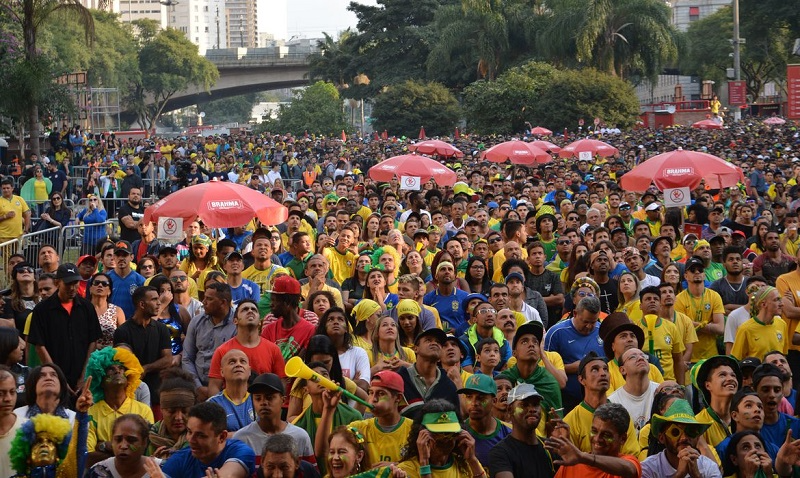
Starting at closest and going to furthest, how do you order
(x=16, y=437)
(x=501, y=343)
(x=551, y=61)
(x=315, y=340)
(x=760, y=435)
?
(x=16, y=437)
(x=760, y=435)
(x=315, y=340)
(x=501, y=343)
(x=551, y=61)

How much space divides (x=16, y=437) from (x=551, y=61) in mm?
58620

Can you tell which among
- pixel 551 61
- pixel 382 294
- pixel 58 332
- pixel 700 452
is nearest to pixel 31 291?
pixel 58 332

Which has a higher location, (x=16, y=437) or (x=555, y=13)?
(x=555, y=13)

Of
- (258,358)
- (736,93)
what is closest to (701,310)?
(258,358)

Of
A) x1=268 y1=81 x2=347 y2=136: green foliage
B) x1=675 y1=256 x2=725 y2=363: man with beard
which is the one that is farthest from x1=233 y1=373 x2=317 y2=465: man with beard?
x1=268 y1=81 x2=347 y2=136: green foliage

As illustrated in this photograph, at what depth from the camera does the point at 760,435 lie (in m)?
7.16

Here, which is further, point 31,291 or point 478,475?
point 31,291

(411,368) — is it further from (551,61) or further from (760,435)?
(551,61)

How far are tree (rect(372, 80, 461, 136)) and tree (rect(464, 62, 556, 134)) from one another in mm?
→ 8058

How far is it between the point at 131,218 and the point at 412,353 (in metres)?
7.05

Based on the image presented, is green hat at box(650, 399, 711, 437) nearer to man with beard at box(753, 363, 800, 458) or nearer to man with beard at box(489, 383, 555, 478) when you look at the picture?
man with beard at box(489, 383, 555, 478)

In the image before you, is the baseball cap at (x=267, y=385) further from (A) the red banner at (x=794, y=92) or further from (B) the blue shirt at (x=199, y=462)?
(A) the red banner at (x=794, y=92)

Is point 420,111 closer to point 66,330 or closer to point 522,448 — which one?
point 66,330

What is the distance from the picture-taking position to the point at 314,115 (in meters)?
73.2
